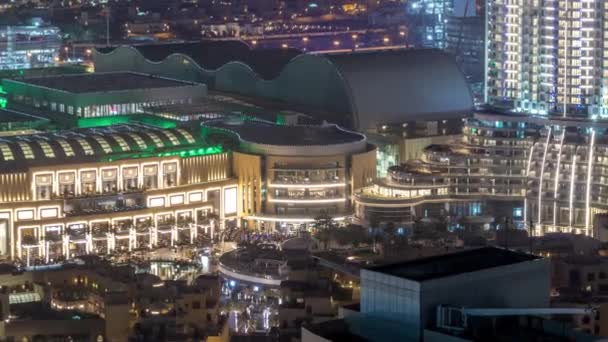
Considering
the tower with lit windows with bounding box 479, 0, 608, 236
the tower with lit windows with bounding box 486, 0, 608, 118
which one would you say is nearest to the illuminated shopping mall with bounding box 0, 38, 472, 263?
the tower with lit windows with bounding box 486, 0, 608, 118

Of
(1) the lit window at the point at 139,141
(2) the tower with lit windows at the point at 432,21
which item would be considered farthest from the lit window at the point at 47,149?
(2) the tower with lit windows at the point at 432,21

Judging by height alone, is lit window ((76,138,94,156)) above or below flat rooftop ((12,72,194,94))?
below

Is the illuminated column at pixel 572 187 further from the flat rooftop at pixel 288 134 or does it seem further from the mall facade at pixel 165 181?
the flat rooftop at pixel 288 134

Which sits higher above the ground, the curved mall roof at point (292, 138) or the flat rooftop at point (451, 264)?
the flat rooftop at point (451, 264)

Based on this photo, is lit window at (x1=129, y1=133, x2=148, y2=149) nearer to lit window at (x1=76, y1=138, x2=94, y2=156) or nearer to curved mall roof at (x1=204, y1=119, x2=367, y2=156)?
lit window at (x1=76, y1=138, x2=94, y2=156)

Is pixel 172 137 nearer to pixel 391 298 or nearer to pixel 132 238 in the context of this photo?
pixel 132 238

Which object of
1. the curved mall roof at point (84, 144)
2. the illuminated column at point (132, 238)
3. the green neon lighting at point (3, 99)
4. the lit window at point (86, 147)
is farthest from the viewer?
the green neon lighting at point (3, 99)
